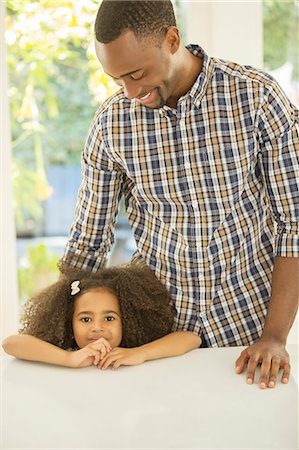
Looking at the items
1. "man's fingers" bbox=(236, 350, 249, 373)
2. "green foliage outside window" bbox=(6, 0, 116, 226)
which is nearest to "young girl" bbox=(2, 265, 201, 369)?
"man's fingers" bbox=(236, 350, 249, 373)

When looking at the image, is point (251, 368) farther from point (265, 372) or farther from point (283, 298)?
point (283, 298)

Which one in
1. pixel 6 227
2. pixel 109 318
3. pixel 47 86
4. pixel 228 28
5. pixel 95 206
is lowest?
pixel 109 318

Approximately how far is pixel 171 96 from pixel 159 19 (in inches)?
7.5

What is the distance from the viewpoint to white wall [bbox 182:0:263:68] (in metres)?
2.36

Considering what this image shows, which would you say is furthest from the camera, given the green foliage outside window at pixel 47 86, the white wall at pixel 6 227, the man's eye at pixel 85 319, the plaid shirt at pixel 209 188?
the green foliage outside window at pixel 47 86

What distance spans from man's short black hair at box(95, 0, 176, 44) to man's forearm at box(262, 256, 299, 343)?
56cm

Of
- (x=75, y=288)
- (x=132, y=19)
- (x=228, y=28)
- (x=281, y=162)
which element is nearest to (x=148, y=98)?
(x=132, y=19)

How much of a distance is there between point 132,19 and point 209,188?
1.35ft

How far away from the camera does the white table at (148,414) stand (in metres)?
1.42

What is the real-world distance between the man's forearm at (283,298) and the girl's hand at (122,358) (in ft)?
0.90

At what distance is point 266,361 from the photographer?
1.53 metres

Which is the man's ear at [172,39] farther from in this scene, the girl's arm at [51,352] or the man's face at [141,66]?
the girl's arm at [51,352]

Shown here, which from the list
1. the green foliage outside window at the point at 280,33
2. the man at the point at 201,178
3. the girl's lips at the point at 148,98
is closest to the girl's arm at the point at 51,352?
the man at the point at 201,178

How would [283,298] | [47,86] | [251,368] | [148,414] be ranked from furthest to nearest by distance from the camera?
[47,86]
[283,298]
[251,368]
[148,414]
